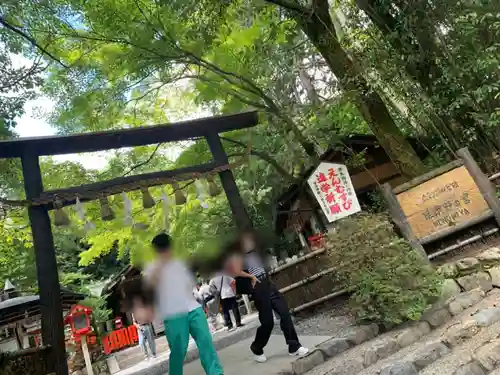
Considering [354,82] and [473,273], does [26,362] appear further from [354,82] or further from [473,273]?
[354,82]

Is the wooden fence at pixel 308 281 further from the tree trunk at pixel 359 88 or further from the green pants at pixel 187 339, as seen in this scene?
the green pants at pixel 187 339

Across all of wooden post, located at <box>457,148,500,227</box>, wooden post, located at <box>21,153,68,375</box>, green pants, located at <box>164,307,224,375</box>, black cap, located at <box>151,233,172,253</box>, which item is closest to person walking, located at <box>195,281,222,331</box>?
wooden post, located at <box>21,153,68,375</box>

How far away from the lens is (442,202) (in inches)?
282

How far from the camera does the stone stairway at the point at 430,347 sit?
3.56 m

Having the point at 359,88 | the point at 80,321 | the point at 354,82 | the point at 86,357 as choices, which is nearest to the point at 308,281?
the point at 359,88

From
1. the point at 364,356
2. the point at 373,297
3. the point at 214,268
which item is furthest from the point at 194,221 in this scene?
the point at 364,356

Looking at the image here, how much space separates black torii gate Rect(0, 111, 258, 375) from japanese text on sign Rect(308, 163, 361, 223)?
2378 millimetres

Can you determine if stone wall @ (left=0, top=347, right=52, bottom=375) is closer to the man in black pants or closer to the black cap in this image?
the black cap

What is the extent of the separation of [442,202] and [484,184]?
78cm

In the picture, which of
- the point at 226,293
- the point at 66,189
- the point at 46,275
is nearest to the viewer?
the point at 46,275

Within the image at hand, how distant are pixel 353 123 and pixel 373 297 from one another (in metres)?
10.0

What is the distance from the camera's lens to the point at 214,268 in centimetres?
531

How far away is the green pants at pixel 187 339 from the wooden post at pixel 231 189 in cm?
191

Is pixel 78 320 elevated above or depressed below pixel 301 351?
above
